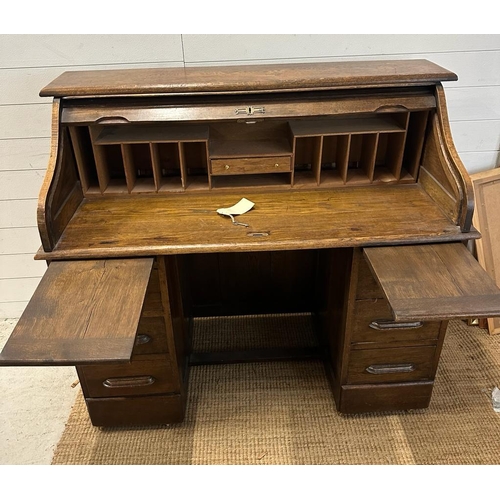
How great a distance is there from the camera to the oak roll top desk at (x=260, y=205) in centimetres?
141

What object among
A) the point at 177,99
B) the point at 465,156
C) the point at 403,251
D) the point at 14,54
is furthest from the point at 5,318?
the point at 465,156

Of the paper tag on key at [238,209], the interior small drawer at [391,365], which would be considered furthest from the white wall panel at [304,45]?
the interior small drawer at [391,365]

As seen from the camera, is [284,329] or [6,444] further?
[284,329]

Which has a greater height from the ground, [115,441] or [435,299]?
[435,299]

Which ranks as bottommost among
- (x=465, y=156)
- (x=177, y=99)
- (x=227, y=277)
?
(x=227, y=277)

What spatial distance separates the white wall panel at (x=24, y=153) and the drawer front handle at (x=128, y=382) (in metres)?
1.03

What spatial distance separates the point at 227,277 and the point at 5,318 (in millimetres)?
1278

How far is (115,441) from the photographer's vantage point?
73.1 inches

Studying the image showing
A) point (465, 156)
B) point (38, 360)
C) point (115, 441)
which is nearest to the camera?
point (38, 360)

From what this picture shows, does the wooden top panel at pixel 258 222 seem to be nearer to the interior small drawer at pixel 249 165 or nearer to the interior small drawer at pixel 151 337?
the interior small drawer at pixel 249 165

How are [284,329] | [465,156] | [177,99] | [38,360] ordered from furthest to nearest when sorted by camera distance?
[284,329] < [465,156] < [177,99] < [38,360]

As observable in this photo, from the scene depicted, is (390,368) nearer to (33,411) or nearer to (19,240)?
(33,411)

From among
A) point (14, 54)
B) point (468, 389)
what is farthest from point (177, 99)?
point (468, 389)

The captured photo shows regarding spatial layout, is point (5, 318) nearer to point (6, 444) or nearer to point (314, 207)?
point (6, 444)
